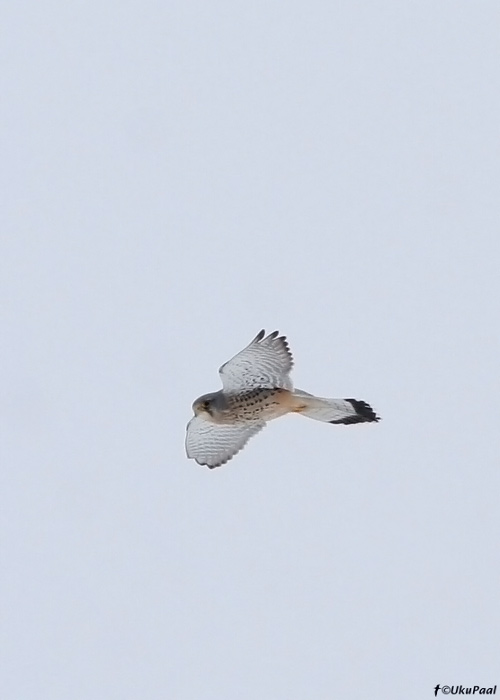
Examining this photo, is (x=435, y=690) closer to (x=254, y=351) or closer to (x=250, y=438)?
(x=250, y=438)

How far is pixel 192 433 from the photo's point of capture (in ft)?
20.9

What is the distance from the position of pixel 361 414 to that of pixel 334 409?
22cm

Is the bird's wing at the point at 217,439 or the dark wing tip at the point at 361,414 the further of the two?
the bird's wing at the point at 217,439

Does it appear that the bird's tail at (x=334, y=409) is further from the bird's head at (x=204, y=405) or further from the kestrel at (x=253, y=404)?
the bird's head at (x=204, y=405)

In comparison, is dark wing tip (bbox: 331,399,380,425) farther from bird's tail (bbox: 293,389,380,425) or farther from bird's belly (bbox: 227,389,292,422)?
bird's belly (bbox: 227,389,292,422)

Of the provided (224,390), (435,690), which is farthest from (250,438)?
(435,690)

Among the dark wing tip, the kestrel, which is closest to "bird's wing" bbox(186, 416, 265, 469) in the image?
the kestrel

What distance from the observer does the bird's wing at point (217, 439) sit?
620 cm

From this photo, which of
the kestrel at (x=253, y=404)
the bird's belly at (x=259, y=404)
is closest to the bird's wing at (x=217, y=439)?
the kestrel at (x=253, y=404)

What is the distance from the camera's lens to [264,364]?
19.7 feet

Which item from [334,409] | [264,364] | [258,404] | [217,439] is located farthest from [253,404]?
[334,409]

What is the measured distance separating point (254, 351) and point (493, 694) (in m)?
2.98

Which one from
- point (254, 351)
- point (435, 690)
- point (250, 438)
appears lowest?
point (435, 690)

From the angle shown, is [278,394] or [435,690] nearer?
[278,394]
